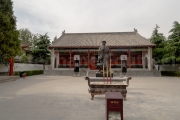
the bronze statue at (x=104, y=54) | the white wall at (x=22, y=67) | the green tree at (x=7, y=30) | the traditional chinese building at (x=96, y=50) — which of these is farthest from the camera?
the traditional chinese building at (x=96, y=50)

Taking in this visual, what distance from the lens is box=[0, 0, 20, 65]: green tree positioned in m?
9.96

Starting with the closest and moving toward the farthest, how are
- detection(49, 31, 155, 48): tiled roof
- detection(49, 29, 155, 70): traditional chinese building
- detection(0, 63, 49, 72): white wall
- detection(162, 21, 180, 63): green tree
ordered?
detection(0, 63, 49, 72): white wall, detection(162, 21, 180, 63): green tree, detection(49, 29, 155, 70): traditional chinese building, detection(49, 31, 155, 48): tiled roof

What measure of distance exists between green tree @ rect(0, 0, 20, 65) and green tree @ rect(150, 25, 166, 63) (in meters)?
18.0

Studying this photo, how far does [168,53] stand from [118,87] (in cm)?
1464

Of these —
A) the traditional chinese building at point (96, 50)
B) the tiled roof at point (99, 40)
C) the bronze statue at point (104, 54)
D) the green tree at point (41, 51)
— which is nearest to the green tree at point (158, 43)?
the traditional chinese building at point (96, 50)

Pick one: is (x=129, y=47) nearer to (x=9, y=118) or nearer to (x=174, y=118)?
(x=174, y=118)

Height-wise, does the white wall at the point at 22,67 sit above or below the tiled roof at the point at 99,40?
below

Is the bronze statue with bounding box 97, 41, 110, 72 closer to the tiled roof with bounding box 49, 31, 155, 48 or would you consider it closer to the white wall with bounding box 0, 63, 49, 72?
the tiled roof with bounding box 49, 31, 155, 48

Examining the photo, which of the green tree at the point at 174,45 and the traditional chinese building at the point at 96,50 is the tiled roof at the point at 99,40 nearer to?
the traditional chinese building at the point at 96,50

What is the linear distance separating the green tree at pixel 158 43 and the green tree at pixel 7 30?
18037mm

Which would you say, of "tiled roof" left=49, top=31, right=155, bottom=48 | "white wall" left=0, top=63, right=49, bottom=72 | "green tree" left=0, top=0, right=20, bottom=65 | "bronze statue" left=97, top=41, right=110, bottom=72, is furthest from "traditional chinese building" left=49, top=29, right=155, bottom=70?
"bronze statue" left=97, top=41, right=110, bottom=72

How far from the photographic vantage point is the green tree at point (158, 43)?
758 inches

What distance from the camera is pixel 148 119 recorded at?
3.09m

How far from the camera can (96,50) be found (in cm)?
1817
